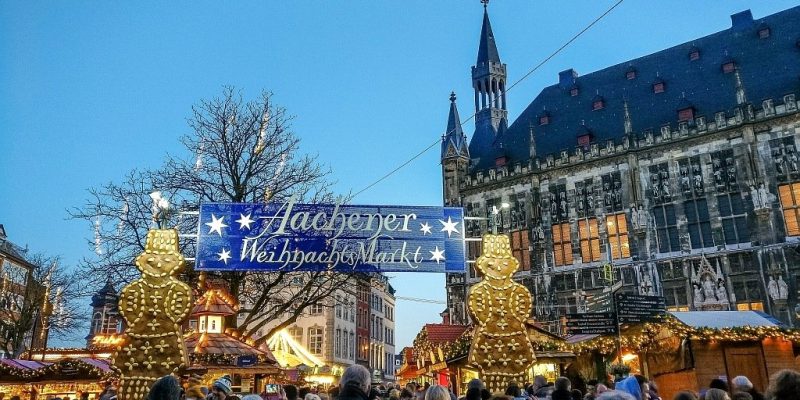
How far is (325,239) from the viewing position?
982 centimetres

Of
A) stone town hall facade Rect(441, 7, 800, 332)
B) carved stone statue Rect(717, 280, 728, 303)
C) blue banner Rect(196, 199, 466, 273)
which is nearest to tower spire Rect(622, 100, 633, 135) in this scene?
stone town hall facade Rect(441, 7, 800, 332)

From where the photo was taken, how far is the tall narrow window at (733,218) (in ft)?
87.4

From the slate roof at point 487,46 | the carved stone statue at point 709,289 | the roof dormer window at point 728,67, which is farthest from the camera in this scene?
the slate roof at point 487,46

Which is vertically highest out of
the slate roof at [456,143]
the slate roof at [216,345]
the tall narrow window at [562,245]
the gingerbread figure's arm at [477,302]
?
the slate roof at [456,143]

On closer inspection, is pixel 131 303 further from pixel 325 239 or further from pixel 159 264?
pixel 325 239

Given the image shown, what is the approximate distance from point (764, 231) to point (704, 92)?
9266mm

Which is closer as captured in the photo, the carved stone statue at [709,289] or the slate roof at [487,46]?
the carved stone statue at [709,289]

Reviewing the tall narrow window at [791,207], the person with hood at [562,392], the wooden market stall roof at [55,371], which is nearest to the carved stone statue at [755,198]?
the tall narrow window at [791,207]

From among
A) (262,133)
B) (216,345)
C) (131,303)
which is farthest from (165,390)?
(262,133)

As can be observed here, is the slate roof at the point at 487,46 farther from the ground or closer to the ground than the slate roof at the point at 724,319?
farther from the ground

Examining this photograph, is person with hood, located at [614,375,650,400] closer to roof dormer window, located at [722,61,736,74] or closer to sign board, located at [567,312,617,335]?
sign board, located at [567,312,617,335]

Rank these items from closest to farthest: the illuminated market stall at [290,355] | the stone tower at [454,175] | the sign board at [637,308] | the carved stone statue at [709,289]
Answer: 1. the sign board at [637,308]
2. the illuminated market stall at [290,355]
3. the carved stone statue at [709,289]
4. the stone tower at [454,175]

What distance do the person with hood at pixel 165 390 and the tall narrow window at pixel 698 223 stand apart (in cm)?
2924

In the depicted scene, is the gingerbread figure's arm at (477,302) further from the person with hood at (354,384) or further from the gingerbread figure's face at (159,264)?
the person with hood at (354,384)
